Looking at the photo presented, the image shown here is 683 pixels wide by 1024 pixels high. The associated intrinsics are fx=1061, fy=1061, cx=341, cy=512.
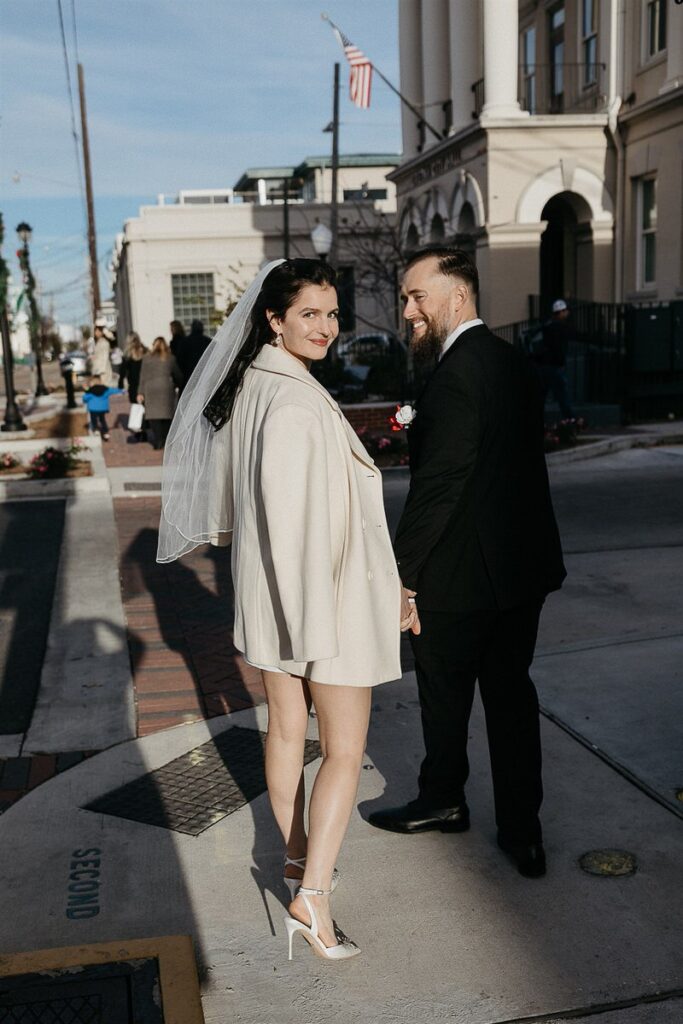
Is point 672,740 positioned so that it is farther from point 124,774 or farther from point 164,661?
point 164,661

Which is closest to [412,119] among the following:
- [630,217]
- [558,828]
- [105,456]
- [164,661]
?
[630,217]

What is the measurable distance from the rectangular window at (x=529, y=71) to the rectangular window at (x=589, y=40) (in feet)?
7.80

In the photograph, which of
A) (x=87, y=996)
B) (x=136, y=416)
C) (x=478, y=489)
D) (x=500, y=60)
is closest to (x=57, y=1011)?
(x=87, y=996)

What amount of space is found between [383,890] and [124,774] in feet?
4.76

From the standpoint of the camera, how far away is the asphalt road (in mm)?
4441

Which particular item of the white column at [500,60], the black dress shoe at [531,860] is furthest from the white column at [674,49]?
the black dress shoe at [531,860]

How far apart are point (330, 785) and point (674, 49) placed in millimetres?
19756

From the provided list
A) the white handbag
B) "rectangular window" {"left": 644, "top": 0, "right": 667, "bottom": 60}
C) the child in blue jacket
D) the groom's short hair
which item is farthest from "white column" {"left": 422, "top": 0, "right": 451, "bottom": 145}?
the groom's short hair

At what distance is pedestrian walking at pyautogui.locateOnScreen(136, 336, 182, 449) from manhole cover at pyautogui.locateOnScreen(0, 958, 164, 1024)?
42.6ft

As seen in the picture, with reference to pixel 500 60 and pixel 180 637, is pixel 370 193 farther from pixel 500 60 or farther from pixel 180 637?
pixel 180 637

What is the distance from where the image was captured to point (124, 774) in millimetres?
4445

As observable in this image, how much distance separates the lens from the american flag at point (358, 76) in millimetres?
21875

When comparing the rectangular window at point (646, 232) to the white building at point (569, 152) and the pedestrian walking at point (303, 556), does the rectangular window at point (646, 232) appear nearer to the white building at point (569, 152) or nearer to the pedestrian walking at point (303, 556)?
the white building at point (569, 152)

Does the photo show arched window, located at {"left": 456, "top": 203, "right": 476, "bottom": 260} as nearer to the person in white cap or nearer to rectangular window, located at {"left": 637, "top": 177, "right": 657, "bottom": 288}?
rectangular window, located at {"left": 637, "top": 177, "right": 657, "bottom": 288}
